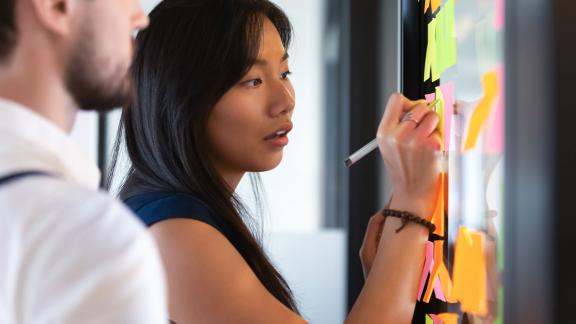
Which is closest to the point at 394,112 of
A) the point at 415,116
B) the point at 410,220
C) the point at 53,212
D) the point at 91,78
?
the point at 415,116

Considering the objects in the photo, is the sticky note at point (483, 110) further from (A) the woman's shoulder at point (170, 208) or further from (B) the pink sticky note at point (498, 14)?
(A) the woman's shoulder at point (170, 208)

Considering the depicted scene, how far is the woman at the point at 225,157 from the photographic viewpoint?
883mm

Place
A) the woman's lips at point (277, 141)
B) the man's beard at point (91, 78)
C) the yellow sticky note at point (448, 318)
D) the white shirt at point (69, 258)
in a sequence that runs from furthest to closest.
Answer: the woman's lips at point (277, 141) → the yellow sticky note at point (448, 318) → the man's beard at point (91, 78) → the white shirt at point (69, 258)

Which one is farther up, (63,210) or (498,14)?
(498,14)

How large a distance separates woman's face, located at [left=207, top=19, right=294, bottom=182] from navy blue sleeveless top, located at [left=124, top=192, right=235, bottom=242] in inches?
4.1

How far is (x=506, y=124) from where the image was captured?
0.58 m

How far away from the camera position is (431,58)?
99 centimetres

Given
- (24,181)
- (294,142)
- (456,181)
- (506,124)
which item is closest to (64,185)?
(24,181)

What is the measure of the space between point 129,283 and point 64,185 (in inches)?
3.0

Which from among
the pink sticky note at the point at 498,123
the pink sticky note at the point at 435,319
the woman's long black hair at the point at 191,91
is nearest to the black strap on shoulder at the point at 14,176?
the pink sticky note at the point at 498,123

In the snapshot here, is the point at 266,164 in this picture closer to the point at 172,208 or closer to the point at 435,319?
the point at 172,208

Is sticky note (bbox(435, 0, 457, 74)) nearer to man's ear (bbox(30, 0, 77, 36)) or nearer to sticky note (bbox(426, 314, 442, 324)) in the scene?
sticky note (bbox(426, 314, 442, 324))

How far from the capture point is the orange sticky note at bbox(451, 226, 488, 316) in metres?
0.72

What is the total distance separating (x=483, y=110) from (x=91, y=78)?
0.36 metres
